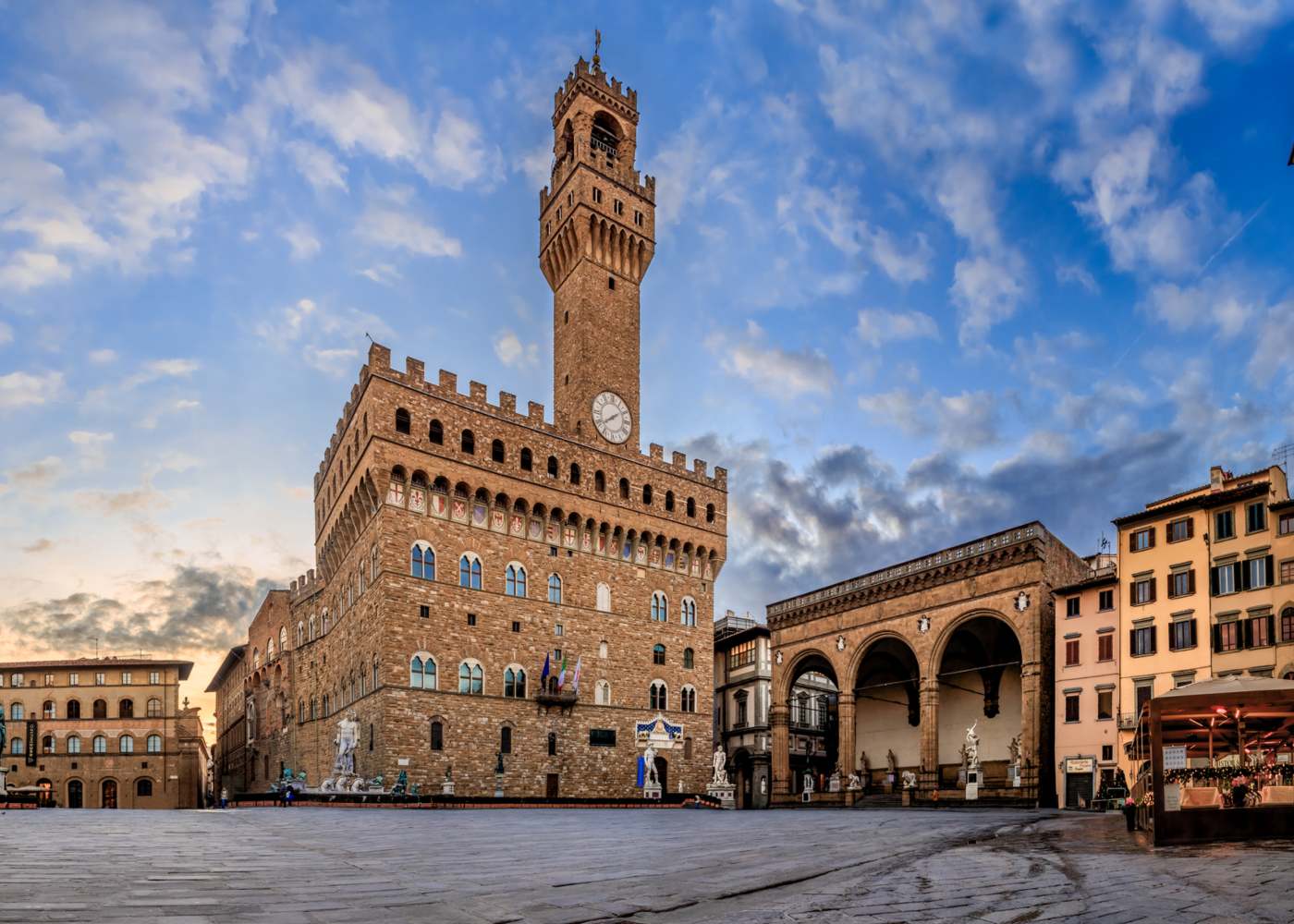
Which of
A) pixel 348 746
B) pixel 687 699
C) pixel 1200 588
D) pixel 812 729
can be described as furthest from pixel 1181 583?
pixel 348 746

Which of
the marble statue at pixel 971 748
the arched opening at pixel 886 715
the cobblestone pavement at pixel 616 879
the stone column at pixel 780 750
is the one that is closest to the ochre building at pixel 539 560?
the stone column at pixel 780 750

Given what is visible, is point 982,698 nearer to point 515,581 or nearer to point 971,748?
point 971,748

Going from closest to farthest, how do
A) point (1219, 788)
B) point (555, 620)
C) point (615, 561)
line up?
point (1219, 788) → point (555, 620) → point (615, 561)

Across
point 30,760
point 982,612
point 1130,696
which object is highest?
point 982,612

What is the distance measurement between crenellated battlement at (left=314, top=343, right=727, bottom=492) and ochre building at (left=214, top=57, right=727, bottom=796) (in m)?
0.10

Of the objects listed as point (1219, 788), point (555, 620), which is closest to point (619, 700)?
point (555, 620)

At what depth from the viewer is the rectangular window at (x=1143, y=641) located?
35719 millimetres

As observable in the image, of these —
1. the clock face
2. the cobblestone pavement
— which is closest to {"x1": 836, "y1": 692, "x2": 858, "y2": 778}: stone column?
the clock face

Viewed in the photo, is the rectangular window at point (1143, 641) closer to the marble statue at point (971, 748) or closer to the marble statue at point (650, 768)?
the marble statue at point (971, 748)

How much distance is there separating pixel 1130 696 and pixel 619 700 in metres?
21.5

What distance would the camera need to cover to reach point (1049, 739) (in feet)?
127

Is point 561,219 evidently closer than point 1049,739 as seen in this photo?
No

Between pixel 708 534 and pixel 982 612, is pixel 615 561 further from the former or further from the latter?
pixel 982 612

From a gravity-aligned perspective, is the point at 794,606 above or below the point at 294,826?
above
